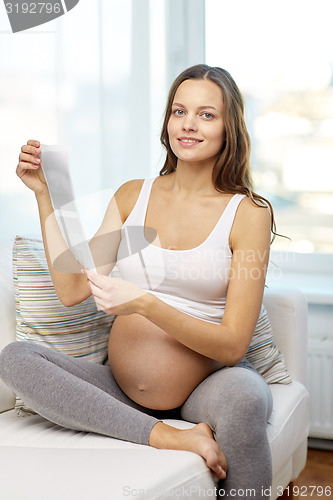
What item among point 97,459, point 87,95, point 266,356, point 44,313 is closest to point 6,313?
point 44,313

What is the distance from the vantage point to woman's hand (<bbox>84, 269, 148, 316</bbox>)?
1.37 m

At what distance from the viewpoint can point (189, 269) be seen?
1.59 m

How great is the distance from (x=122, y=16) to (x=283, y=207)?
0.97m

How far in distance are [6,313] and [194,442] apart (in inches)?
25.3

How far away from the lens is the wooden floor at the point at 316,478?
6.61 feet

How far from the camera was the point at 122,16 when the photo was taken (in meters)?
2.59

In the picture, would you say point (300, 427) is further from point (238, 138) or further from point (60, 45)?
point (60, 45)

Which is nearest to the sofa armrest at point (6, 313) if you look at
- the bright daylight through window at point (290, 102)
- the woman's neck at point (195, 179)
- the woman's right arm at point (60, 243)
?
the woman's right arm at point (60, 243)

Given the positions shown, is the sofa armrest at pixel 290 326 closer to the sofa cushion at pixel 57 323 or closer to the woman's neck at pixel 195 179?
the sofa cushion at pixel 57 323

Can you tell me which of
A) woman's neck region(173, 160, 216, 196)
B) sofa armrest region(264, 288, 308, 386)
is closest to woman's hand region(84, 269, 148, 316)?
woman's neck region(173, 160, 216, 196)

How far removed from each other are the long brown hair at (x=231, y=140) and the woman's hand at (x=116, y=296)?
0.44 metres

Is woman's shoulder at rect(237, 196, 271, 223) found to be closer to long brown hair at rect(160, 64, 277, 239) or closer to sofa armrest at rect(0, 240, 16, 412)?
long brown hair at rect(160, 64, 277, 239)

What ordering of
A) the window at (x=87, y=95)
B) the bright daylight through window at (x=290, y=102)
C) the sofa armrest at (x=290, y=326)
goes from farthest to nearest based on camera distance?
the bright daylight through window at (x=290, y=102)
the window at (x=87, y=95)
the sofa armrest at (x=290, y=326)

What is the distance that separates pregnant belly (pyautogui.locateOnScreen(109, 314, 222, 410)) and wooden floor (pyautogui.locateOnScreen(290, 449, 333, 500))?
67cm
